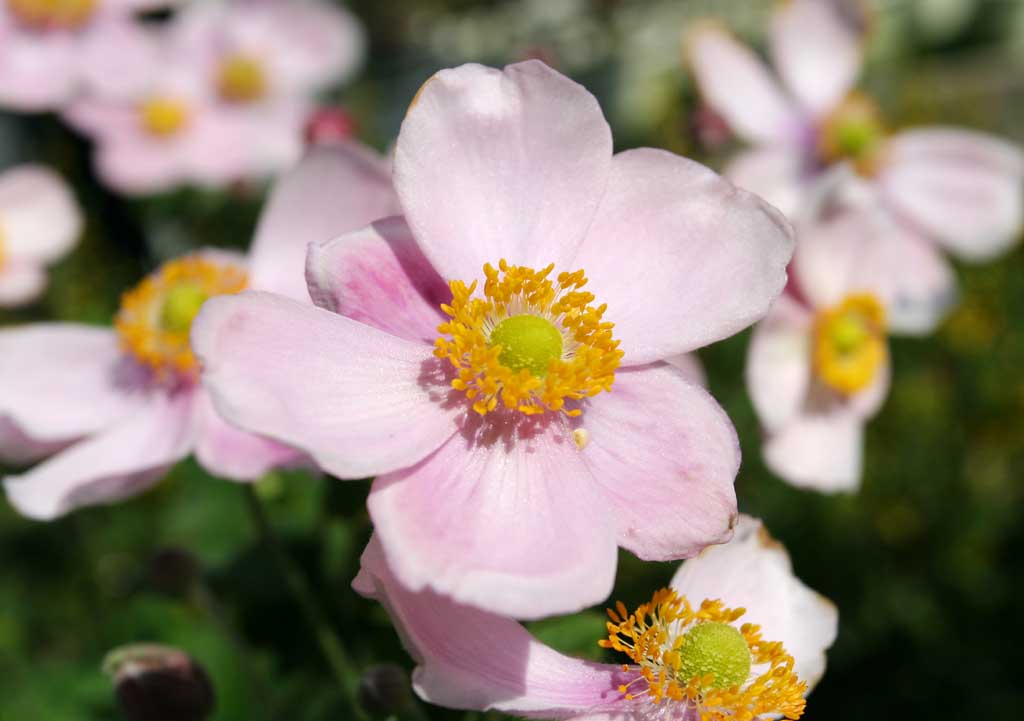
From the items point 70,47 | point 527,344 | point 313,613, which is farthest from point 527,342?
point 70,47

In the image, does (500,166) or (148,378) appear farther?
(148,378)

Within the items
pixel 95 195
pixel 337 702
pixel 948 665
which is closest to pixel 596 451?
pixel 337 702

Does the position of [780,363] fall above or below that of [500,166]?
below

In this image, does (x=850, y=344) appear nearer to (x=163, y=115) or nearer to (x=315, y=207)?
(x=315, y=207)

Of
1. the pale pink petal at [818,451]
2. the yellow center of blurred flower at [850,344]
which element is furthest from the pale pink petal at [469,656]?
the yellow center of blurred flower at [850,344]

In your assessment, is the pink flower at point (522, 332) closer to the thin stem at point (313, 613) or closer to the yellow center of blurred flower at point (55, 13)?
the thin stem at point (313, 613)
